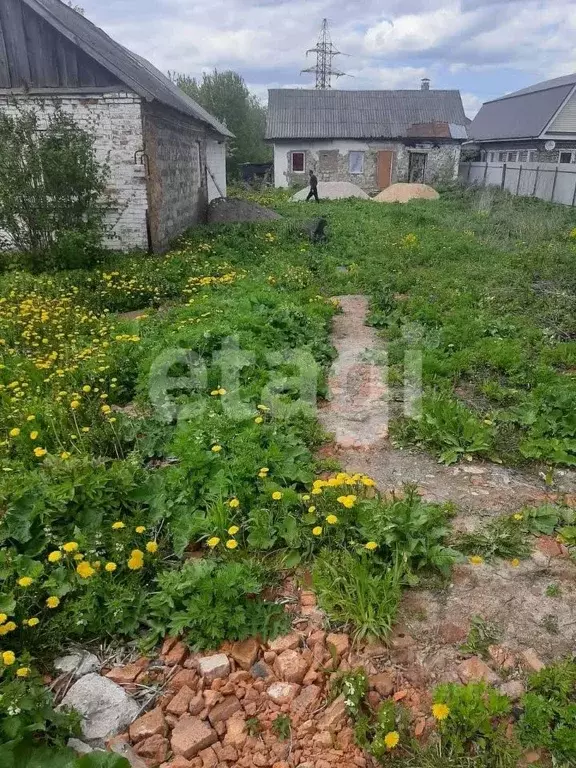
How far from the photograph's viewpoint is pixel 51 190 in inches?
363

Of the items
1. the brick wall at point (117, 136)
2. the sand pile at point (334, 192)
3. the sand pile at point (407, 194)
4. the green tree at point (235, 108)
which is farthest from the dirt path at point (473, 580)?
the green tree at point (235, 108)

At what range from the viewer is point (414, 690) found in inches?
99.8

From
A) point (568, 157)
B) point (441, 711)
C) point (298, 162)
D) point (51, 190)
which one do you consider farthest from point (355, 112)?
point (441, 711)

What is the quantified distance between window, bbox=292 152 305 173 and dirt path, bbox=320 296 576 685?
26048mm

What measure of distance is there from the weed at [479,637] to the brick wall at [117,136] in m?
9.51

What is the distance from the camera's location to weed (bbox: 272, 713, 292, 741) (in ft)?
7.89

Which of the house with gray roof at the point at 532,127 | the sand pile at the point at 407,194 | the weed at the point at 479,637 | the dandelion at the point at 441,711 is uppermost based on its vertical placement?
the house with gray roof at the point at 532,127

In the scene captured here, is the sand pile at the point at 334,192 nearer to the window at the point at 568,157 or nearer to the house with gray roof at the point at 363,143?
the house with gray roof at the point at 363,143

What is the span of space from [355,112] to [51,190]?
24.1 m

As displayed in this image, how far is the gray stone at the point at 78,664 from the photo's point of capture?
2658 millimetres

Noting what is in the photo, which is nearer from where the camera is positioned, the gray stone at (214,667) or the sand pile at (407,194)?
the gray stone at (214,667)

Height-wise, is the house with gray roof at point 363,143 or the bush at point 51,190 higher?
the house with gray roof at point 363,143

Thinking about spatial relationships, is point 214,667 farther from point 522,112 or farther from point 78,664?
point 522,112

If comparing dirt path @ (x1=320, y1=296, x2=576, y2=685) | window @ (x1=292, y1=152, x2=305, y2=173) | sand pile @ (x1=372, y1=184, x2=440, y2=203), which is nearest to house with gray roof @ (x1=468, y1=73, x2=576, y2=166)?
sand pile @ (x1=372, y1=184, x2=440, y2=203)
